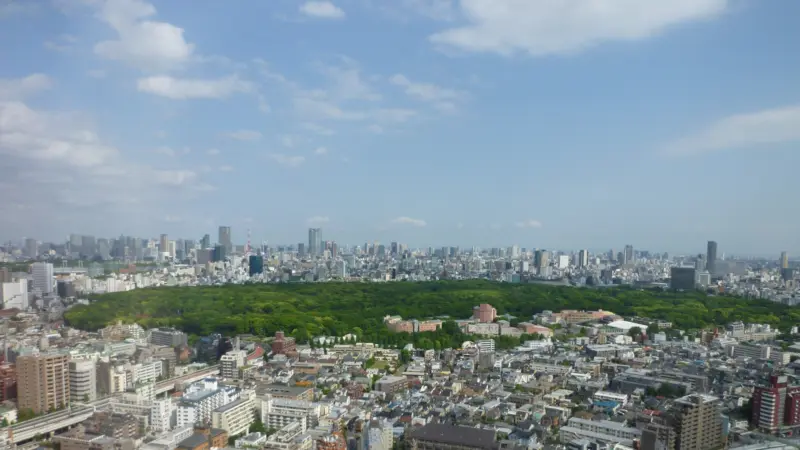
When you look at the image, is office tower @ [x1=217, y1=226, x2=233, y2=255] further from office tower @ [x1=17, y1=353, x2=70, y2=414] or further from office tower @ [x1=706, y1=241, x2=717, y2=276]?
office tower @ [x1=706, y1=241, x2=717, y2=276]

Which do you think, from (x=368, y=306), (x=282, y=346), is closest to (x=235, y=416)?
(x=282, y=346)

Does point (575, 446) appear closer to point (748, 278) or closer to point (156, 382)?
point (156, 382)

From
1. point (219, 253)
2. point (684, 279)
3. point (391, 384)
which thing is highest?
point (219, 253)

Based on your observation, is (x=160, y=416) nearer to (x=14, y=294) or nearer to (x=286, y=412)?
(x=286, y=412)

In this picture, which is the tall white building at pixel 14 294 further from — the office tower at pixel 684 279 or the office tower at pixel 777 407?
the office tower at pixel 684 279

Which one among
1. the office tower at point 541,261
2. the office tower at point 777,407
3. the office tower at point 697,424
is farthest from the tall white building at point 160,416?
the office tower at point 541,261

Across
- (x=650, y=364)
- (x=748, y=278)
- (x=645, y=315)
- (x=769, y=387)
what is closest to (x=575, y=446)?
(x=769, y=387)
